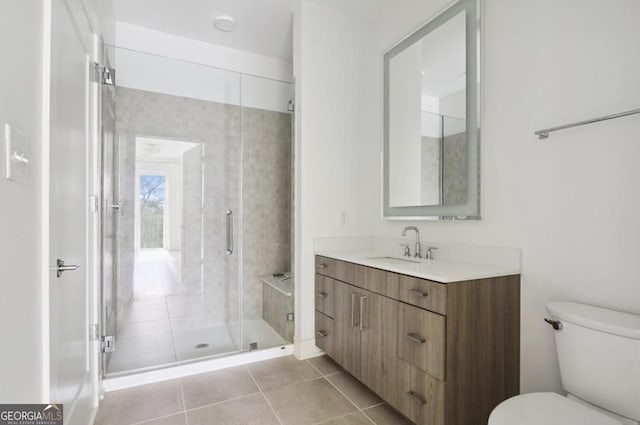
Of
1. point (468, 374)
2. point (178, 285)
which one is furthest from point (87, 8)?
point (468, 374)

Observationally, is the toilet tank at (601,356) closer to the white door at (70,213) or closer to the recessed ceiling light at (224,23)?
the white door at (70,213)

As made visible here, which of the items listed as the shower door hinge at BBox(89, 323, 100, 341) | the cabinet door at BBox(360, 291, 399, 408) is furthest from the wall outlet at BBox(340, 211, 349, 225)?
the shower door hinge at BBox(89, 323, 100, 341)

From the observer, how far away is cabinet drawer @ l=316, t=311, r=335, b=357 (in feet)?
7.61

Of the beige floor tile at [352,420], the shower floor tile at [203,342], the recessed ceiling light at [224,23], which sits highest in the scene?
the recessed ceiling light at [224,23]

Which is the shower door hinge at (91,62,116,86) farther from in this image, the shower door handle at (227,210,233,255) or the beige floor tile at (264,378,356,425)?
the beige floor tile at (264,378,356,425)

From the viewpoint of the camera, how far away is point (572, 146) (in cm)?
144

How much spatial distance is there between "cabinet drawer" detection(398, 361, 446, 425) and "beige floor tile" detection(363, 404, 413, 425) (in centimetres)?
13

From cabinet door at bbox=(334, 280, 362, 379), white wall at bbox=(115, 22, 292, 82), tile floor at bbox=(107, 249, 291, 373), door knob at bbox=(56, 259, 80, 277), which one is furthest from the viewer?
white wall at bbox=(115, 22, 292, 82)

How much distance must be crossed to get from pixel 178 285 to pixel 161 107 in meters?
1.60

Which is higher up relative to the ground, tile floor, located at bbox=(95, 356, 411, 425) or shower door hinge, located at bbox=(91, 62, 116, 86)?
shower door hinge, located at bbox=(91, 62, 116, 86)

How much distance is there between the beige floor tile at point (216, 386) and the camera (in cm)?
196

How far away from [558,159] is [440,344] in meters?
1.04

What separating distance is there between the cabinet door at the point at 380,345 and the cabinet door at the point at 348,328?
0.06m

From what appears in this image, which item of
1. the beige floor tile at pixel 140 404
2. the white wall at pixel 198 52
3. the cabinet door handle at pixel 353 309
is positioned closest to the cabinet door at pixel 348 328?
the cabinet door handle at pixel 353 309
